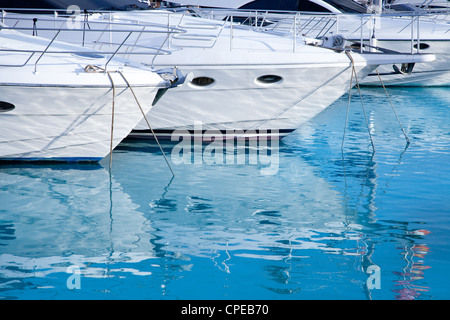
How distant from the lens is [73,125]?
8648 millimetres

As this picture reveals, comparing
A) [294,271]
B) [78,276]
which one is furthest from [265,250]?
[78,276]

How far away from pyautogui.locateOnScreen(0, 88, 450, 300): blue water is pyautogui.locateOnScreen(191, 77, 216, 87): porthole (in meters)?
1.13

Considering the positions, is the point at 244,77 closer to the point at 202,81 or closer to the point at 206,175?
the point at 202,81

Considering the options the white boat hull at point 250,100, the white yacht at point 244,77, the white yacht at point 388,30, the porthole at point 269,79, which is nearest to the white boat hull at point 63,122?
the white yacht at point 244,77

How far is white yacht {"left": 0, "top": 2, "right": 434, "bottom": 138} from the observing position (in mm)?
9789

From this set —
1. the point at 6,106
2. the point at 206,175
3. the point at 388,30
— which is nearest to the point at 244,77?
the point at 206,175

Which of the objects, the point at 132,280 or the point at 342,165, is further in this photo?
the point at 342,165

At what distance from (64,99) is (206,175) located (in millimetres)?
2209

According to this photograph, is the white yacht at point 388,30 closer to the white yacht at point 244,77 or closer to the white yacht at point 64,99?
the white yacht at point 244,77

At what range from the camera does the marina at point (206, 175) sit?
5578mm

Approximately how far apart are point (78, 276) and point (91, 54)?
4.64m

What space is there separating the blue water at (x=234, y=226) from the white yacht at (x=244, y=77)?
1.68ft
